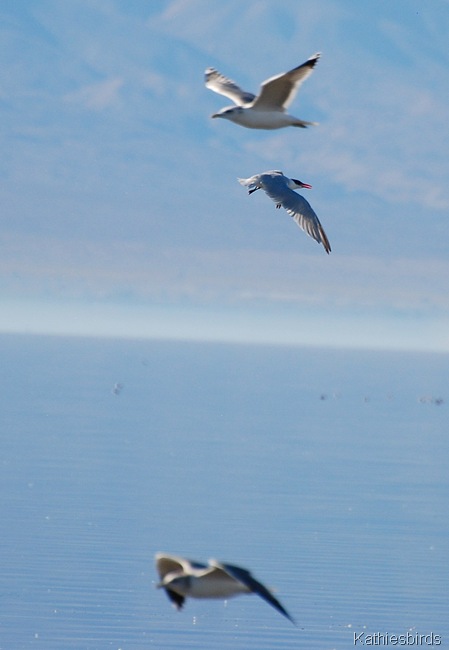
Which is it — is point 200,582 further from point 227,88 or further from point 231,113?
point 227,88

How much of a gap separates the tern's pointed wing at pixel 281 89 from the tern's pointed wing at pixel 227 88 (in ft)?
3.75

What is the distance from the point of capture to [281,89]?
671 inches

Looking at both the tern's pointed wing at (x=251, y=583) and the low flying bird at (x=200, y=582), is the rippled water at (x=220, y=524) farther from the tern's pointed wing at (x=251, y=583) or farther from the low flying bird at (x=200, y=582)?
the tern's pointed wing at (x=251, y=583)

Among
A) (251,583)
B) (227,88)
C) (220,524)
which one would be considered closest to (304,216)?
(227,88)

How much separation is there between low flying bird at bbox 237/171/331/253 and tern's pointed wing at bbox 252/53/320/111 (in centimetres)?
157

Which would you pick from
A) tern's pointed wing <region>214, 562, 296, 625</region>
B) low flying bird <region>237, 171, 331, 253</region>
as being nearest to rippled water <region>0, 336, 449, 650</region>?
low flying bird <region>237, 171, 331, 253</region>

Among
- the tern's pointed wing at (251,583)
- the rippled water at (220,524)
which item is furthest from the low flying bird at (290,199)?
the rippled water at (220,524)

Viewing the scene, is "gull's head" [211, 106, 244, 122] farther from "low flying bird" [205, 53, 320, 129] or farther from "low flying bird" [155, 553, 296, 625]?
"low flying bird" [155, 553, 296, 625]

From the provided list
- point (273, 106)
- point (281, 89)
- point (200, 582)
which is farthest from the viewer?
point (273, 106)

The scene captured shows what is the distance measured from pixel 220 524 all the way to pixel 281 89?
17.1m

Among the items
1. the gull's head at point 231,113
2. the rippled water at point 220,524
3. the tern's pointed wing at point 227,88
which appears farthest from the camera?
the rippled water at point 220,524

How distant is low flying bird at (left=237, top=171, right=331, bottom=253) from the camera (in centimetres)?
1845

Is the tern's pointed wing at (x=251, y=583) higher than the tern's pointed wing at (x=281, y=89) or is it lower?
lower

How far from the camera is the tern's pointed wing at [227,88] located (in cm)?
1864
